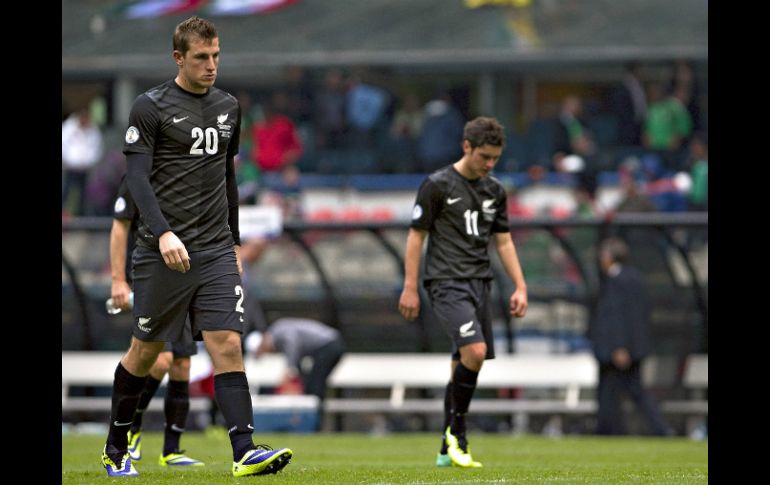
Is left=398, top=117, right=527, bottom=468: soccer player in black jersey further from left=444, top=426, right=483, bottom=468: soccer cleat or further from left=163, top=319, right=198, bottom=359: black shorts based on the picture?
left=163, top=319, right=198, bottom=359: black shorts

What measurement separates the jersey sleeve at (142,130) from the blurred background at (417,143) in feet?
21.7

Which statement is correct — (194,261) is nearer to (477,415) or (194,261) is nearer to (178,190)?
(178,190)

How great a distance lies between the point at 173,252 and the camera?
7.49m

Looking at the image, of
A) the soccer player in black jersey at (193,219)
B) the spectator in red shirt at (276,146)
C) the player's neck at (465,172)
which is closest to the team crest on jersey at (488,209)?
the player's neck at (465,172)

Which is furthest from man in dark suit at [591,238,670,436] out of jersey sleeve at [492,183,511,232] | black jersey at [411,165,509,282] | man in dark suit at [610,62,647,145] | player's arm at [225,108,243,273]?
player's arm at [225,108,243,273]

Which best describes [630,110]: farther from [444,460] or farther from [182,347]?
[444,460]

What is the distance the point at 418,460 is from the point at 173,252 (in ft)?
14.4

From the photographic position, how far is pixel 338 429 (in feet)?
57.7

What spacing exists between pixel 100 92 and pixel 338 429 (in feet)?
48.6

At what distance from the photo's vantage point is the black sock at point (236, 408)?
7711 millimetres

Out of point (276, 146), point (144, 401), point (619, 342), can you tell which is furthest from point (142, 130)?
point (276, 146)

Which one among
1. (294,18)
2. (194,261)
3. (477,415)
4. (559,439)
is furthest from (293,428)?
(294,18)

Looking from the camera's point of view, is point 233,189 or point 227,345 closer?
point 227,345
